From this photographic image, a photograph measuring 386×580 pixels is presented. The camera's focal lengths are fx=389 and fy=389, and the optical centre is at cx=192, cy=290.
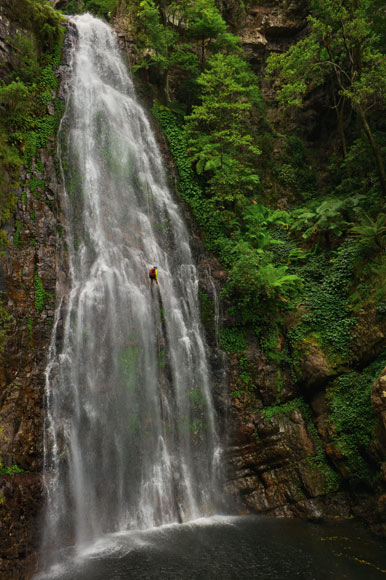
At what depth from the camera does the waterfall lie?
29.5 ft

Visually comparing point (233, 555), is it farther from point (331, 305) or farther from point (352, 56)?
point (352, 56)

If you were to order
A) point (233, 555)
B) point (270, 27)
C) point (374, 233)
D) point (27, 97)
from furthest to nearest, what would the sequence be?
1. point (270, 27)
2. point (27, 97)
3. point (374, 233)
4. point (233, 555)

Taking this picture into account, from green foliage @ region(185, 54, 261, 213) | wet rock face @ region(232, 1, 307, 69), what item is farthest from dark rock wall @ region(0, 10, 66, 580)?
wet rock face @ region(232, 1, 307, 69)

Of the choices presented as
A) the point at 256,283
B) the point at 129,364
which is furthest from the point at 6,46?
the point at 256,283

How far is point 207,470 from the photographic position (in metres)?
10.5

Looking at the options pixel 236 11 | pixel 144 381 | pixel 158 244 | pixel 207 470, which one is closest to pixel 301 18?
Result: pixel 236 11

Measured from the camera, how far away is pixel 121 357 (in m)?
10.6

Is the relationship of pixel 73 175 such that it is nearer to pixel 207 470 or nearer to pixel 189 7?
pixel 207 470

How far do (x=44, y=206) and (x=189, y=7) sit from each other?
1379 cm

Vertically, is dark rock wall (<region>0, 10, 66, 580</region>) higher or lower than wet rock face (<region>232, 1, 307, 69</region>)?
lower

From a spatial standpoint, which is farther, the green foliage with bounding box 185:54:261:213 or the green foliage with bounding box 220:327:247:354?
the green foliage with bounding box 185:54:261:213

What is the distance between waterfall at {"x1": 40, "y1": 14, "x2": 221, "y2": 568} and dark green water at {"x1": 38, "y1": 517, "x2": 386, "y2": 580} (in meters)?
0.93

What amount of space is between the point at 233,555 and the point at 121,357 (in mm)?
5300

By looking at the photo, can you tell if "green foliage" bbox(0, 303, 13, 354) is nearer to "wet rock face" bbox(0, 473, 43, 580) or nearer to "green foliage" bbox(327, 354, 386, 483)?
"wet rock face" bbox(0, 473, 43, 580)
